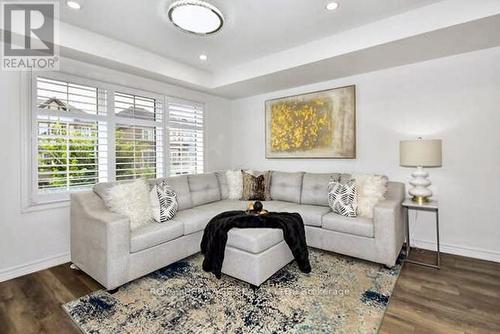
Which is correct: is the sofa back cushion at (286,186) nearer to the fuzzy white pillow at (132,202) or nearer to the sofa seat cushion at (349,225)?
the sofa seat cushion at (349,225)

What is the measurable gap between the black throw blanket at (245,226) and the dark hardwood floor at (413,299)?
34.1 inches

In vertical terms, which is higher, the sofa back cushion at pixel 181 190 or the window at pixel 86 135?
the window at pixel 86 135

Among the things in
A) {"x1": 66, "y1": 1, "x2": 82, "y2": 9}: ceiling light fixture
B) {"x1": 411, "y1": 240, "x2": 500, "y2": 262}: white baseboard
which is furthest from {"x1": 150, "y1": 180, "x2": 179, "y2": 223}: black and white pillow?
{"x1": 411, "y1": 240, "x2": 500, "y2": 262}: white baseboard

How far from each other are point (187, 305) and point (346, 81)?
3532 mm

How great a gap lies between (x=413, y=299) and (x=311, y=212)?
52.5 inches

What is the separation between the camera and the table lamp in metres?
2.74

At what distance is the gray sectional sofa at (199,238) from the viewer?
2.26m

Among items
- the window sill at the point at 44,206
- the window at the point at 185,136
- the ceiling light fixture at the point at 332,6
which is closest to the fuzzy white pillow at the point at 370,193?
the ceiling light fixture at the point at 332,6

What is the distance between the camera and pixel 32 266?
2.70 meters

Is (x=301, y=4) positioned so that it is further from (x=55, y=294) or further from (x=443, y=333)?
(x=55, y=294)

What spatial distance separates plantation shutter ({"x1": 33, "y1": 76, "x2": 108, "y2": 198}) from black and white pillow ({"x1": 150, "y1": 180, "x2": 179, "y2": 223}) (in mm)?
930

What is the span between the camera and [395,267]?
2.70m

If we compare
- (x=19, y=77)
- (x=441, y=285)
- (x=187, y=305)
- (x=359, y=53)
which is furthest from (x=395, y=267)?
(x=19, y=77)

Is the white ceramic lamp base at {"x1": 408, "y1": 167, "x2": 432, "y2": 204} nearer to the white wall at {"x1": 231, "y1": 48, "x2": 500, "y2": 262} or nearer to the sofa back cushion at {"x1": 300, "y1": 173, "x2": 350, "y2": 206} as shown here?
the white wall at {"x1": 231, "y1": 48, "x2": 500, "y2": 262}
